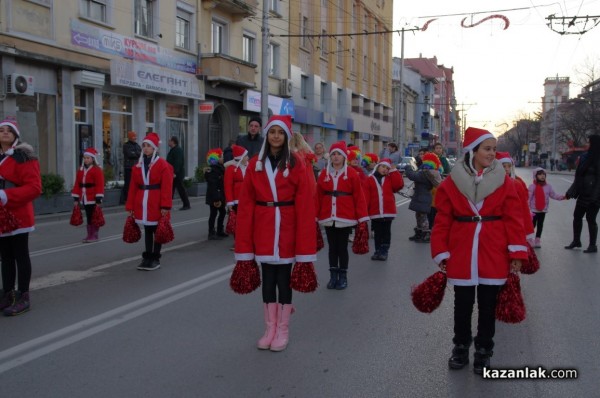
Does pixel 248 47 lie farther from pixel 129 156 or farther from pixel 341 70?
pixel 341 70

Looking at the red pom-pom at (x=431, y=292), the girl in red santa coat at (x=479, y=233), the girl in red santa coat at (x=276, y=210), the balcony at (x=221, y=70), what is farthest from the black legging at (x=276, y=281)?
the balcony at (x=221, y=70)

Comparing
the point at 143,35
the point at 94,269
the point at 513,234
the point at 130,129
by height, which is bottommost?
the point at 94,269

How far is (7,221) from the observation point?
18.2 feet

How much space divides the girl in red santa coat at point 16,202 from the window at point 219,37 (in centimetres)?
2117

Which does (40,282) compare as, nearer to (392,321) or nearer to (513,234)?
(392,321)

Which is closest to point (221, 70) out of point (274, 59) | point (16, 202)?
point (274, 59)

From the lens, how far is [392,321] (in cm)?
586

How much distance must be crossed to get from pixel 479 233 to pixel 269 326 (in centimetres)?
189

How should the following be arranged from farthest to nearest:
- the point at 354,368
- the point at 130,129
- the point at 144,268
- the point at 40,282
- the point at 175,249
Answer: the point at 130,129, the point at 175,249, the point at 144,268, the point at 40,282, the point at 354,368

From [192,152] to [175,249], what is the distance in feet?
50.9

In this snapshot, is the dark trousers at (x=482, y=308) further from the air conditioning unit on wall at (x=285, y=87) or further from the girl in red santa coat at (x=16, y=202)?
the air conditioning unit on wall at (x=285, y=87)

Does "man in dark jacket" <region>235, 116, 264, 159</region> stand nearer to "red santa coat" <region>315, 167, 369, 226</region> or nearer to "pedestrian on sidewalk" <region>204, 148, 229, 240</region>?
"pedestrian on sidewalk" <region>204, 148, 229, 240</region>

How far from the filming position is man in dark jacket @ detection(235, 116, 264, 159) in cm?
1010

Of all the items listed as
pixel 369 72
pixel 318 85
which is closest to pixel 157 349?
pixel 318 85
